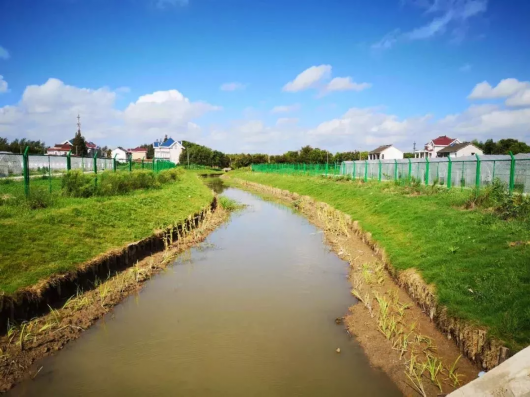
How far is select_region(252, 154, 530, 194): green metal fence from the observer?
15688 millimetres

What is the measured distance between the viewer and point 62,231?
31.8 feet

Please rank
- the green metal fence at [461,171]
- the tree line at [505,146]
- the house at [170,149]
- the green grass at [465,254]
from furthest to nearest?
the house at [170,149], the tree line at [505,146], the green metal fence at [461,171], the green grass at [465,254]

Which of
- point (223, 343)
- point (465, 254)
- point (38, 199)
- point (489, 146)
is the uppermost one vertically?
point (489, 146)

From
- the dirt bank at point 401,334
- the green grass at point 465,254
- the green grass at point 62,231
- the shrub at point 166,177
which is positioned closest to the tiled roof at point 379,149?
the shrub at point 166,177

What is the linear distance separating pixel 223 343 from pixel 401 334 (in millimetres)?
3179

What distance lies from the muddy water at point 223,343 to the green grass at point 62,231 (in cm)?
174

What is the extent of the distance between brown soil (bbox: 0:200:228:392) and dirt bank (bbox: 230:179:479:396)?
5.13 metres

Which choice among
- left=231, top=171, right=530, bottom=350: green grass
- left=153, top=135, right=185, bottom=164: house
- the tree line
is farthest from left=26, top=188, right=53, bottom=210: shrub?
left=153, top=135, right=185, bottom=164: house

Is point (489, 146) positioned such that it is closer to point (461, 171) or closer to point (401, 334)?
point (461, 171)

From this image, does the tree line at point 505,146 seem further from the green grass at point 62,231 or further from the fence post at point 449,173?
the green grass at point 62,231

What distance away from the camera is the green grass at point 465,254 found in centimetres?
552

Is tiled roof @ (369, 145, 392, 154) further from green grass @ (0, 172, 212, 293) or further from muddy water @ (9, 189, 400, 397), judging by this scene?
muddy water @ (9, 189, 400, 397)

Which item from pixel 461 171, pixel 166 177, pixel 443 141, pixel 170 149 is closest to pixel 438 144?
pixel 443 141

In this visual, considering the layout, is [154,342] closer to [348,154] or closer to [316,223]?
[316,223]
